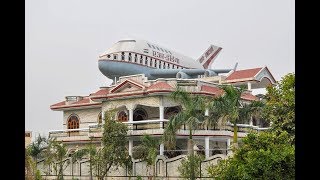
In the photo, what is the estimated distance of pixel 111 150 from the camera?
59.0 ft

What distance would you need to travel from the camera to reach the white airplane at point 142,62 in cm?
2597

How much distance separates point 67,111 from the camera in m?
24.6

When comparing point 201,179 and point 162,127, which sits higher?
point 162,127

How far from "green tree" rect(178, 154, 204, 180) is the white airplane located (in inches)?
420

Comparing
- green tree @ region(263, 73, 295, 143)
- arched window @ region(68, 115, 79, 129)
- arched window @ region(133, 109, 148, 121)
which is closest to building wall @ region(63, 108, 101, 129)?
arched window @ region(68, 115, 79, 129)

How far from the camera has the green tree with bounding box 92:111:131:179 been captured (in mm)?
17939

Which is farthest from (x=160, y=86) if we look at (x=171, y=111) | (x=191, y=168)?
(x=191, y=168)

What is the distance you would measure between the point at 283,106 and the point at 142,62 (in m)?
14.7

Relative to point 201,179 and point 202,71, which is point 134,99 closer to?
point 201,179

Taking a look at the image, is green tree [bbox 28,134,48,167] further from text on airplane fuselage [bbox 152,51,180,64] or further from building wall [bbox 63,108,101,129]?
text on airplane fuselage [bbox 152,51,180,64]

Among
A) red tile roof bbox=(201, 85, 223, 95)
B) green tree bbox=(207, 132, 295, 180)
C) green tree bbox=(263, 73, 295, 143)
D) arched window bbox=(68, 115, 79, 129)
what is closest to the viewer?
green tree bbox=(207, 132, 295, 180)
